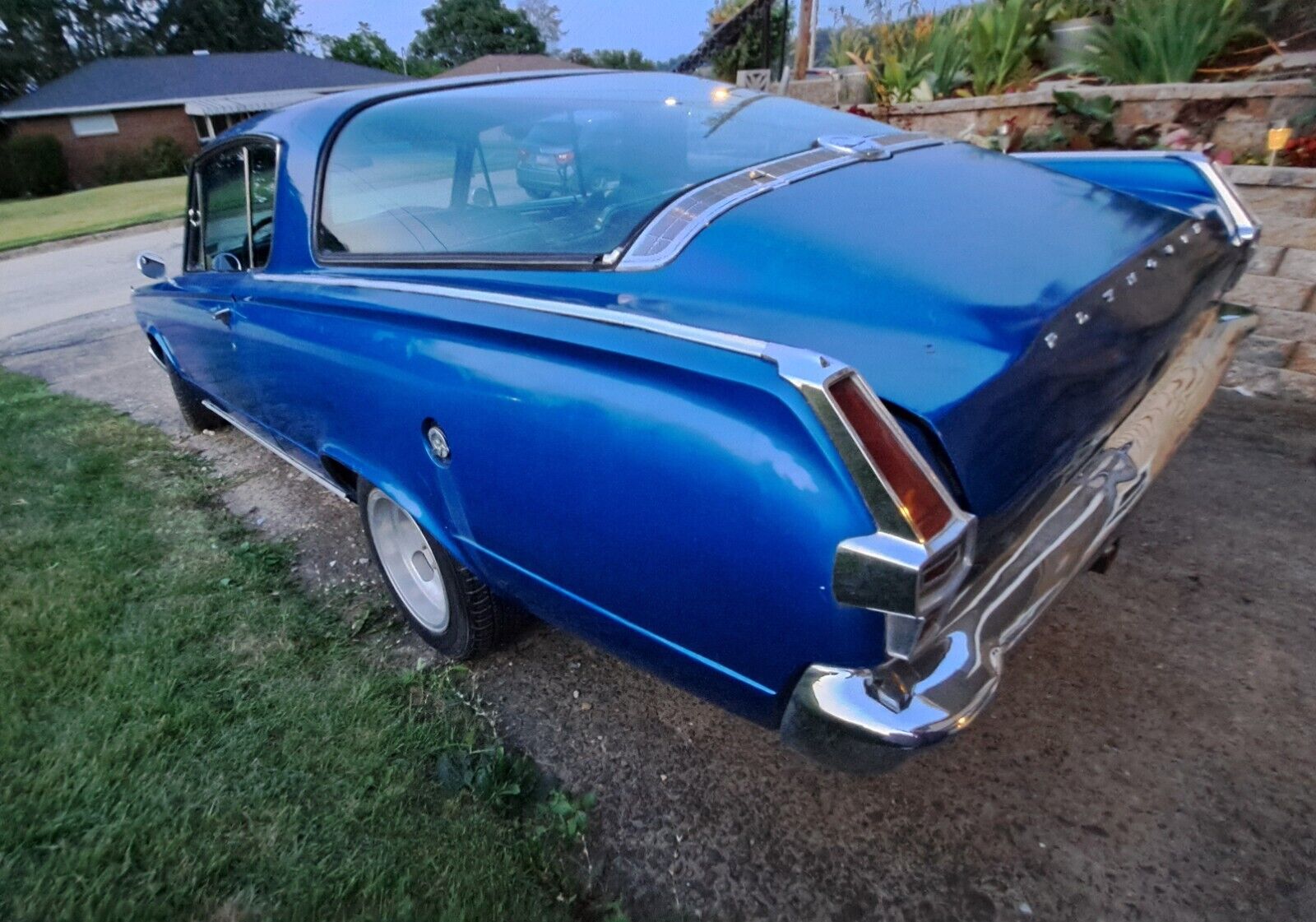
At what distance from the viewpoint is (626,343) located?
4.85 ft

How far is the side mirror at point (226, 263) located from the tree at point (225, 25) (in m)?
54.6

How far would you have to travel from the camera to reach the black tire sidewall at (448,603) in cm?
222

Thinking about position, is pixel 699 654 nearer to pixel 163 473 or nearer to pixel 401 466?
pixel 401 466

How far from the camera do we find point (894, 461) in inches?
49.1

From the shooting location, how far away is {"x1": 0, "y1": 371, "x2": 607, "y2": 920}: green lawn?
1694mm

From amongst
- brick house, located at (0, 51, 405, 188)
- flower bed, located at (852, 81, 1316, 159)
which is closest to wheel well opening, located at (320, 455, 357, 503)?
flower bed, located at (852, 81, 1316, 159)

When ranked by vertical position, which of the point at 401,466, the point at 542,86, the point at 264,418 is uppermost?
the point at 542,86

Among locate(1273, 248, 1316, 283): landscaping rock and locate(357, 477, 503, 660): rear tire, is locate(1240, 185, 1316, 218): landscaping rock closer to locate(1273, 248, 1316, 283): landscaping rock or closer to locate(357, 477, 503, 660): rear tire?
locate(1273, 248, 1316, 283): landscaping rock

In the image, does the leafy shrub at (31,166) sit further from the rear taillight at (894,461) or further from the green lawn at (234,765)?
the rear taillight at (894,461)

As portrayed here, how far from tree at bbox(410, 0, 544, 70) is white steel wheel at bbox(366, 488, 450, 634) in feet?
212

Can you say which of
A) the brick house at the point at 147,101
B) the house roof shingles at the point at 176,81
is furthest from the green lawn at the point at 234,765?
the house roof shingles at the point at 176,81

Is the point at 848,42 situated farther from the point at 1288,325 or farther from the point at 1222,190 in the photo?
the point at 1222,190

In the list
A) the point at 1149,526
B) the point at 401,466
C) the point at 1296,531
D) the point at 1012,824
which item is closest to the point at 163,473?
the point at 401,466

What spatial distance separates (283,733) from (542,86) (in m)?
2.20
